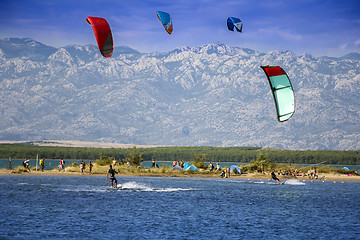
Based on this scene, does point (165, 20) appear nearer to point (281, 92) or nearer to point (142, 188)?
point (142, 188)

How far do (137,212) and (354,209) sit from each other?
1742 centimetres

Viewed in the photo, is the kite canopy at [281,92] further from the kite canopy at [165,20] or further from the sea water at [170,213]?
the kite canopy at [165,20]

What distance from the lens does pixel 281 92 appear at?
1591 inches

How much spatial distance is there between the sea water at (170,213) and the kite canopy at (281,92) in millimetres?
7269

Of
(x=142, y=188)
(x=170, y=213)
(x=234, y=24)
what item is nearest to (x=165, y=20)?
(x=234, y=24)

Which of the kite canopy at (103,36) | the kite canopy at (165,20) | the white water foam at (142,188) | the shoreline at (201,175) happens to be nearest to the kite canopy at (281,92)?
the kite canopy at (103,36)

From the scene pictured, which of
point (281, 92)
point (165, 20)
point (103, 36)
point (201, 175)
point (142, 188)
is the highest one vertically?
point (165, 20)

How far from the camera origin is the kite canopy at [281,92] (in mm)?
39969

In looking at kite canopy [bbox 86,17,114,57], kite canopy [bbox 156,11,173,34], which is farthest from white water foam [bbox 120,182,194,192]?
kite canopy [bbox 156,11,173,34]

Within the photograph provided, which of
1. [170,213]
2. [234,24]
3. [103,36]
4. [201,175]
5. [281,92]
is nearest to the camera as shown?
[170,213]

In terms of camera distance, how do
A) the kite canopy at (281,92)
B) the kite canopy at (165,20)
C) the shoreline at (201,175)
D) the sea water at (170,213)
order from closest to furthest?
1. the sea water at (170,213)
2. the kite canopy at (281,92)
3. the kite canopy at (165,20)
4. the shoreline at (201,175)

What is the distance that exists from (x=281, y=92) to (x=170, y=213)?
11.6m

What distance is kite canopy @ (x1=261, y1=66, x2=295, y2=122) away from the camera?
131 ft

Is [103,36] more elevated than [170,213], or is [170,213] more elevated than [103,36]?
[103,36]
